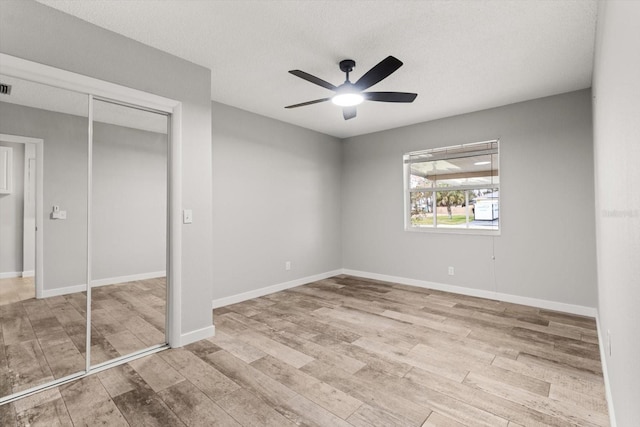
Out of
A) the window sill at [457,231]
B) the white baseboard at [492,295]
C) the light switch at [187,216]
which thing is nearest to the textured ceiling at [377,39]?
the light switch at [187,216]

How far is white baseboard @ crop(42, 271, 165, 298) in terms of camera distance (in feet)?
7.76

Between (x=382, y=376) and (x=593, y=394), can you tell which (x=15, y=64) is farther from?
(x=593, y=394)

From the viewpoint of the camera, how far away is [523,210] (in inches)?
157

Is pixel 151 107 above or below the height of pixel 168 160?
above

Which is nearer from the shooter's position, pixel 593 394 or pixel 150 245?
pixel 593 394

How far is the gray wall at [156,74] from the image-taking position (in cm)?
206

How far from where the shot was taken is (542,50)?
269 cm

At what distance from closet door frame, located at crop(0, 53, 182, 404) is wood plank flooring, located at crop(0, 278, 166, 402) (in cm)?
7

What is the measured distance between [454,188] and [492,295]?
157 centimetres

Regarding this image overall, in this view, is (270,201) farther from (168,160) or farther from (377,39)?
(377,39)

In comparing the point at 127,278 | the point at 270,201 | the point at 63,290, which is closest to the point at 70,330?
the point at 63,290

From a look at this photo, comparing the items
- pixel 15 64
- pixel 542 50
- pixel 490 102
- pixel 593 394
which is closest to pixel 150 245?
pixel 15 64

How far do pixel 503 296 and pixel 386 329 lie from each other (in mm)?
1969

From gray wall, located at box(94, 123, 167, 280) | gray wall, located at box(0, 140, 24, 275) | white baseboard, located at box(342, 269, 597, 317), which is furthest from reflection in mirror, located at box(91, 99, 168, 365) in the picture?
white baseboard, located at box(342, 269, 597, 317)
